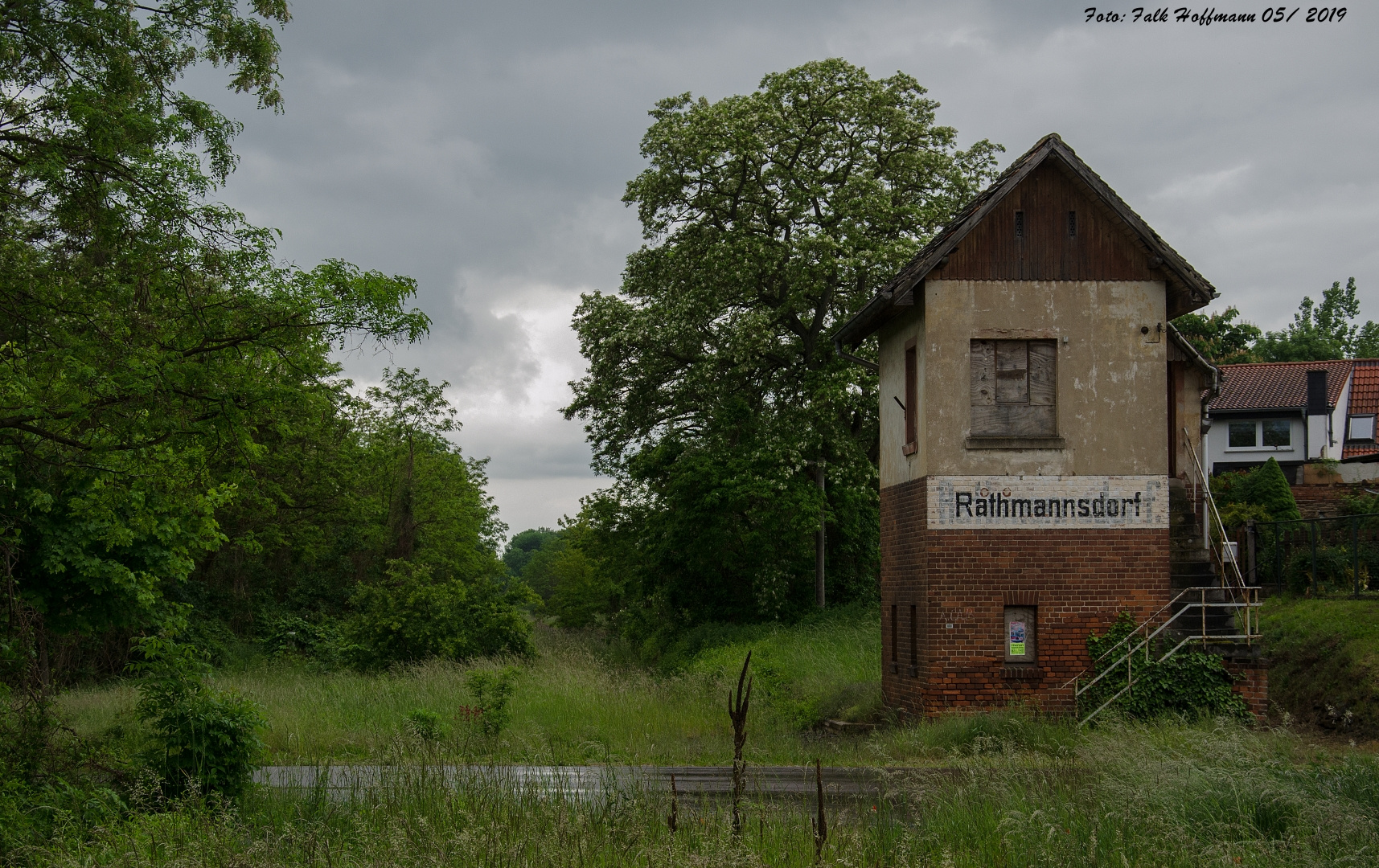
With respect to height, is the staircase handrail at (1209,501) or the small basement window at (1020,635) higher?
the staircase handrail at (1209,501)

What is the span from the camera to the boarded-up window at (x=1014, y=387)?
18906mm

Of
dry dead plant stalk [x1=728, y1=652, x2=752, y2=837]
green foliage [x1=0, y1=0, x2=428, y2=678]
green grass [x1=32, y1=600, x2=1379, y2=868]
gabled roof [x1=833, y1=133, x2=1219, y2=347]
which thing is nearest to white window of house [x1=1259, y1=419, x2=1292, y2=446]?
gabled roof [x1=833, y1=133, x2=1219, y2=347]

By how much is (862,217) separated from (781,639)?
37.4 feet

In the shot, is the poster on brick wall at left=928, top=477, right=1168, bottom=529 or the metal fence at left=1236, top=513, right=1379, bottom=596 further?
the metal fence at left=1236, top=513, right=1379, bottom=596

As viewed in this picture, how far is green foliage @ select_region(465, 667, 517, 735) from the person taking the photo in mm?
17141

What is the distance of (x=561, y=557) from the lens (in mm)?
74000

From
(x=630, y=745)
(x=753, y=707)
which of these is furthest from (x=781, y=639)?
(x=630, y=745)

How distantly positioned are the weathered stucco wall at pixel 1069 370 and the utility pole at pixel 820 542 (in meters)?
12.6

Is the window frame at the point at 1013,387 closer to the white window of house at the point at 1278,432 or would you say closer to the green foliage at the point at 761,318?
the green foliage at the point at 761,318

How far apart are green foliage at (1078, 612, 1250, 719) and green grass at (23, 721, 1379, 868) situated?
8.23 meters

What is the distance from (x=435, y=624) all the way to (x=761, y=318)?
463 inches

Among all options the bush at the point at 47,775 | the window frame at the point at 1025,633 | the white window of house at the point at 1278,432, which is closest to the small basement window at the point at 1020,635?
the window frame at the point at 1025,633

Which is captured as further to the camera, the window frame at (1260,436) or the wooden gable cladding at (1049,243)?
the window frame at (1260,436)

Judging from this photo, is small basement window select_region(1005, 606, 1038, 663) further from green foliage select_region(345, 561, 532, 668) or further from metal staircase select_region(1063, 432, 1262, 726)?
green foliage select_region(345, 561, 532, 668)
